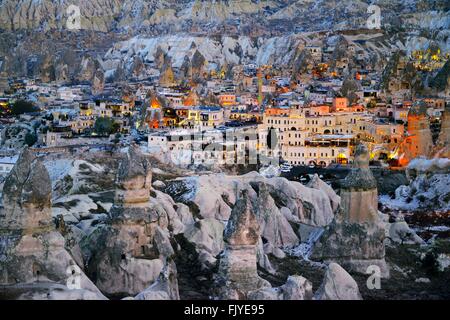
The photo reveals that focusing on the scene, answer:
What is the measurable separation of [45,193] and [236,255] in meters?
4.51

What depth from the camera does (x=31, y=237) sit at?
20344 mm

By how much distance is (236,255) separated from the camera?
1905cm

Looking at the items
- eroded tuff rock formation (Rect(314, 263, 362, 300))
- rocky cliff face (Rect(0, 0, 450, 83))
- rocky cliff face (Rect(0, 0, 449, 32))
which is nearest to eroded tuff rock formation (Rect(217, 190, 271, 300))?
eroded tuff rock formation (Rect(314, 263, 362, 300))

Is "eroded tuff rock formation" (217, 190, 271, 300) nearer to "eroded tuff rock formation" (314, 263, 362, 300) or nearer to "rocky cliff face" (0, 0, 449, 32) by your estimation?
"eroded tuff rock formation" (314, 263, 362, 300)

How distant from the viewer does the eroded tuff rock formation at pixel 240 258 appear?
1880cm

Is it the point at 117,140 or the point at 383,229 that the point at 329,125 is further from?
the point at 383,229

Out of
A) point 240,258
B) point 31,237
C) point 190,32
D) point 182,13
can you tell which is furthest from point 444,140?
point 182,13

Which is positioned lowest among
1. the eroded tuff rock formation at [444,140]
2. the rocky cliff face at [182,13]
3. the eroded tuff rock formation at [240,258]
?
the eroded tuff rock formation at [444,140]

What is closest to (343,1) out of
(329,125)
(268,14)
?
(268,14)

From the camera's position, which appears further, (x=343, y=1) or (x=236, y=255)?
(x=343, y=1)

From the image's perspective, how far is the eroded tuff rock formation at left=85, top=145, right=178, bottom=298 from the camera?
22234 millimetres

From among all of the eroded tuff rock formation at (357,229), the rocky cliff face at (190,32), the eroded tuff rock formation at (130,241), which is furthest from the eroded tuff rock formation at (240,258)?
the rocky cliff face at (190,32)

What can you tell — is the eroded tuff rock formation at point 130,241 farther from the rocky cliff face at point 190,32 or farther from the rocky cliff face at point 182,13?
the rocky cliff face at point 182,13

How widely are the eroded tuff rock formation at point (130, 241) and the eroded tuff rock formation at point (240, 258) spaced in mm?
3469
